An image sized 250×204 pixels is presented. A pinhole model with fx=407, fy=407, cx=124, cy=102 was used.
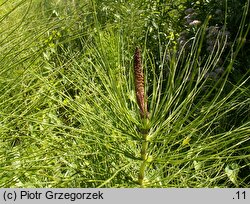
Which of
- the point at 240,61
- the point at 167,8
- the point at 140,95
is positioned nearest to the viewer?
the point at 140,95

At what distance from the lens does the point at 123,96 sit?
104cm

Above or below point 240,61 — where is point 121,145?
below

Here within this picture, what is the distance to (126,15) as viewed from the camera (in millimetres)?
3012

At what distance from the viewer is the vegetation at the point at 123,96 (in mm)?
1013

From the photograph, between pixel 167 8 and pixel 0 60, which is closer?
pixel 0 60

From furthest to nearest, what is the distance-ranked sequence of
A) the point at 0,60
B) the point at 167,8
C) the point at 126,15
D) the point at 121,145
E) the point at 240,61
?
the point at 167,8 < the point at 126,15 < the point at 240,61 < the point at 121,145 < the point at 0,60

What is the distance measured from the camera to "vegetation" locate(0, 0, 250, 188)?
3.32 feet
